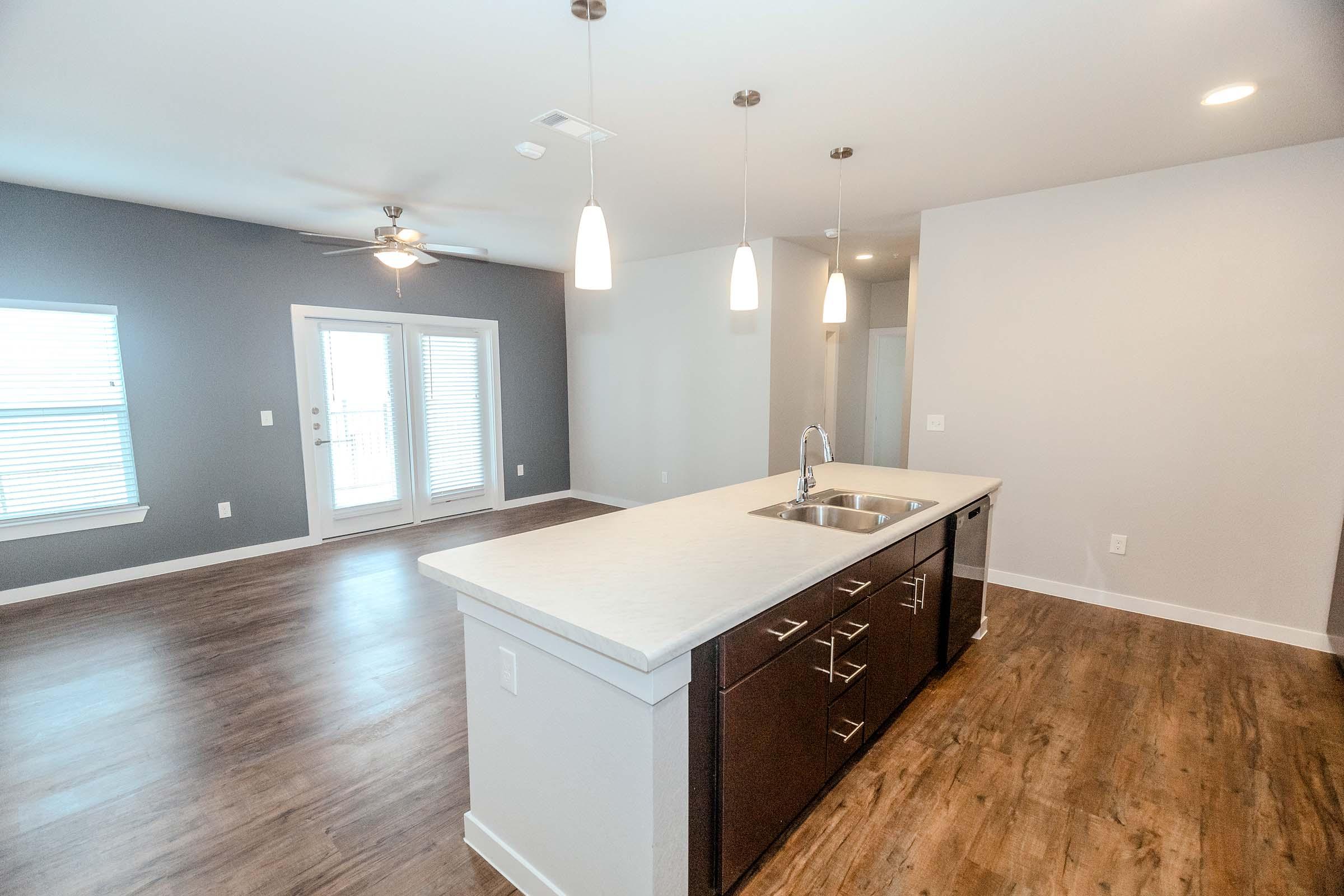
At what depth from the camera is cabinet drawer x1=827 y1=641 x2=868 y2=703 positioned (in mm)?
1823

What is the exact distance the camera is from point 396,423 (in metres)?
5.50

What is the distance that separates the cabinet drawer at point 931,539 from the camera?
7.48ft

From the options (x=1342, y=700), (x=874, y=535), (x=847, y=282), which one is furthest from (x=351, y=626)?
(x=847, y=282)

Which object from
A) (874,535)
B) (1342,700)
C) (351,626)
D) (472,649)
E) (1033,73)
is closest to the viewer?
(472,649)

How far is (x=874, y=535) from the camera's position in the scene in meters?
1.96

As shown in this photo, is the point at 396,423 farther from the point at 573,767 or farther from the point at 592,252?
the point at 573,767

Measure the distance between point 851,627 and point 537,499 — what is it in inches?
206

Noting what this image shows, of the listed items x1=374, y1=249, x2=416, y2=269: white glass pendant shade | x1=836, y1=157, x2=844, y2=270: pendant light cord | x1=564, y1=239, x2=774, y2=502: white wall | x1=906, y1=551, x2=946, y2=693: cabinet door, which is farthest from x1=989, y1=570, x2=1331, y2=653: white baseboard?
x1=374, y1=249, x2=416, y2=269: white glass pendant shade

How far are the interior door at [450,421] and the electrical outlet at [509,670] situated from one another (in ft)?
15.1

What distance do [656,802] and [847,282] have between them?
20.9ft

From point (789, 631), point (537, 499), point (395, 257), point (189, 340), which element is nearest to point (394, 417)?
point (189, 340)

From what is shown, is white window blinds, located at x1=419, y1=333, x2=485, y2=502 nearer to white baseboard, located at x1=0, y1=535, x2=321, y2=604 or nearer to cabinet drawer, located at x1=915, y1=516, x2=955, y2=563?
Result: white baseboard, located at x1=0, y1=535, x2=321, y2=604

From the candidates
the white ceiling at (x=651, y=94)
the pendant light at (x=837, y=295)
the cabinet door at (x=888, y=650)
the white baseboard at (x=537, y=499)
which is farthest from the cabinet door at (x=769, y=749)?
the white baseboard at (x=537, y=499)

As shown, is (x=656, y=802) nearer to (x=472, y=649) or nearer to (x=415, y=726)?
(x=472, y=649)
